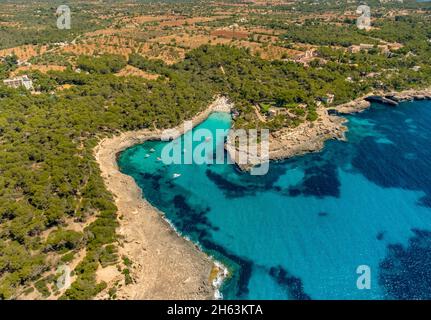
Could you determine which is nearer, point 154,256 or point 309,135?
point 154,256

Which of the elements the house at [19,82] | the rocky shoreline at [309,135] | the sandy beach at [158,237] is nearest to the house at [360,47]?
the rocky shoreline at [309,135]

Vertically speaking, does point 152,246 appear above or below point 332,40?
below

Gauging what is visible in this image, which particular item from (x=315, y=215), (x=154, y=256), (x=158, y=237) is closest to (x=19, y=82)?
(x=158, y=237)

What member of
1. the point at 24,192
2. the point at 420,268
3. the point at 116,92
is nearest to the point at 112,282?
the point at 24,192

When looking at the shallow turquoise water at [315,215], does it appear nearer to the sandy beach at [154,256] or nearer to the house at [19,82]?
the sandy beach at [154,256]

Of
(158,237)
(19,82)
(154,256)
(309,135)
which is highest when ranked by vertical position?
(19,82)

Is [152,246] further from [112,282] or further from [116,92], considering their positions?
[116,92]

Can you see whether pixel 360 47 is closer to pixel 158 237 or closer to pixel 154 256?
pixel 158 237

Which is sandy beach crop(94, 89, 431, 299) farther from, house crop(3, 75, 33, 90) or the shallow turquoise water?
house crop(3, 75, 33, 90)
